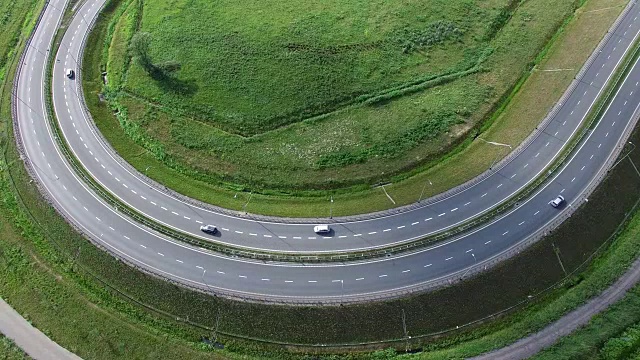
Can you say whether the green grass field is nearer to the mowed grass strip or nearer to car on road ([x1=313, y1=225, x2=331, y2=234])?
the mowed grass strip

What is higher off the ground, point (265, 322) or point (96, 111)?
point (96, 111)

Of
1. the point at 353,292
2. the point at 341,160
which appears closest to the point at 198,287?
the point at 353,292

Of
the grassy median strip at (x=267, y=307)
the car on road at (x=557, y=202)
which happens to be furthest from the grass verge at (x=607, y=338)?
the car on road at (x=557, y=202)

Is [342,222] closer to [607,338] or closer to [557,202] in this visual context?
[557,202]

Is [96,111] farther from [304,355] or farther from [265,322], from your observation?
[304,355]

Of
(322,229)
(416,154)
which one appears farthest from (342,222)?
(416,154)

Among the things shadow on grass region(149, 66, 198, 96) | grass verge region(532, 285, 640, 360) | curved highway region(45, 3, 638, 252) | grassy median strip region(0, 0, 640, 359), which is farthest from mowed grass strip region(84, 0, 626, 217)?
grass verge region(532, 285, 640, 360)
